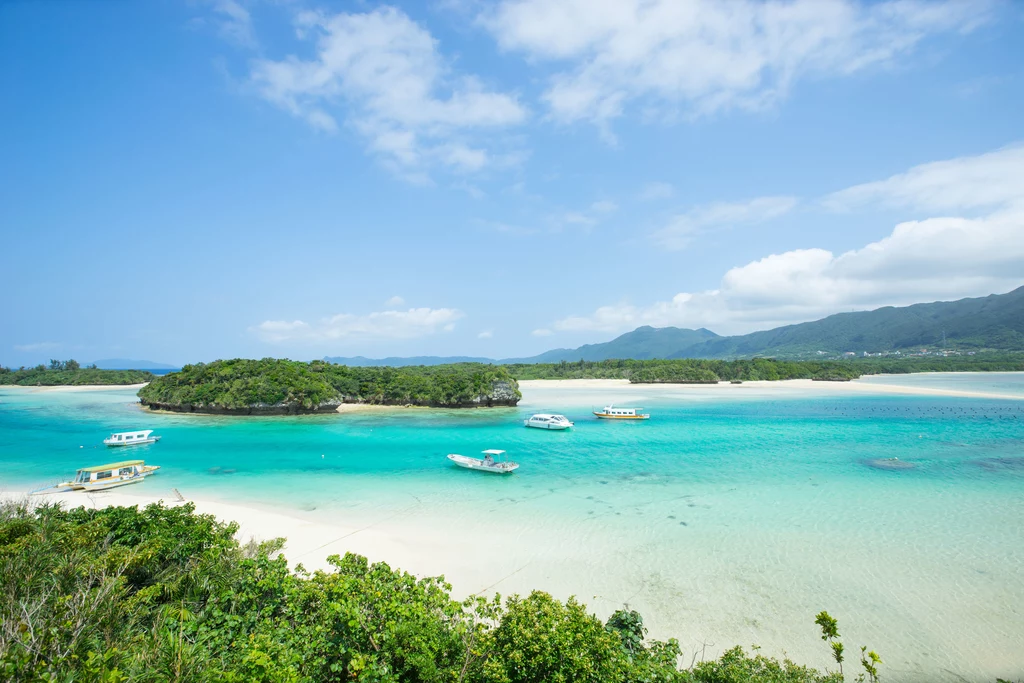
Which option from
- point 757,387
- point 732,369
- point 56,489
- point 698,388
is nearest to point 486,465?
point 56,489

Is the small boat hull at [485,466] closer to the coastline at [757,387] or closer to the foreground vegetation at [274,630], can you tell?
the foreground vegetation at [274,630]

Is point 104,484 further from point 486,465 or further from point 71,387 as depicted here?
point 71,387

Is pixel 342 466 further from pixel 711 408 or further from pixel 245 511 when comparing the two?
pixel 711 408

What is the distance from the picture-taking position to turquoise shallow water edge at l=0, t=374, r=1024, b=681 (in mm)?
10883

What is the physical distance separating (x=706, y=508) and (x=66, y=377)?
14605cm

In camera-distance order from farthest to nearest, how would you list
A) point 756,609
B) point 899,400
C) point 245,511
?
1. point 899,400
2. point 245,511
3. point 756,609

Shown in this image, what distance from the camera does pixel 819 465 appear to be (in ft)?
85.5

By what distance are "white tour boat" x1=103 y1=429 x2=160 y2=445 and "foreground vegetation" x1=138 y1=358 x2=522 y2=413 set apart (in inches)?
682

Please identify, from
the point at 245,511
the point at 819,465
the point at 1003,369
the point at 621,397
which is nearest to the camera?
the point at 245,511

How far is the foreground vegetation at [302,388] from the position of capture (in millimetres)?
53906

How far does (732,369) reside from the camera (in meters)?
109

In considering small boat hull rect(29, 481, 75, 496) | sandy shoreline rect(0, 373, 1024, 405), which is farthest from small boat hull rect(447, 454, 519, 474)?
sandy shoreline rect(0, 373, 1024, 405)

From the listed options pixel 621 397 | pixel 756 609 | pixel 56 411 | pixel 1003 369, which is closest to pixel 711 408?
pixel 621 397

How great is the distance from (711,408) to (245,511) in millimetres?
54072
